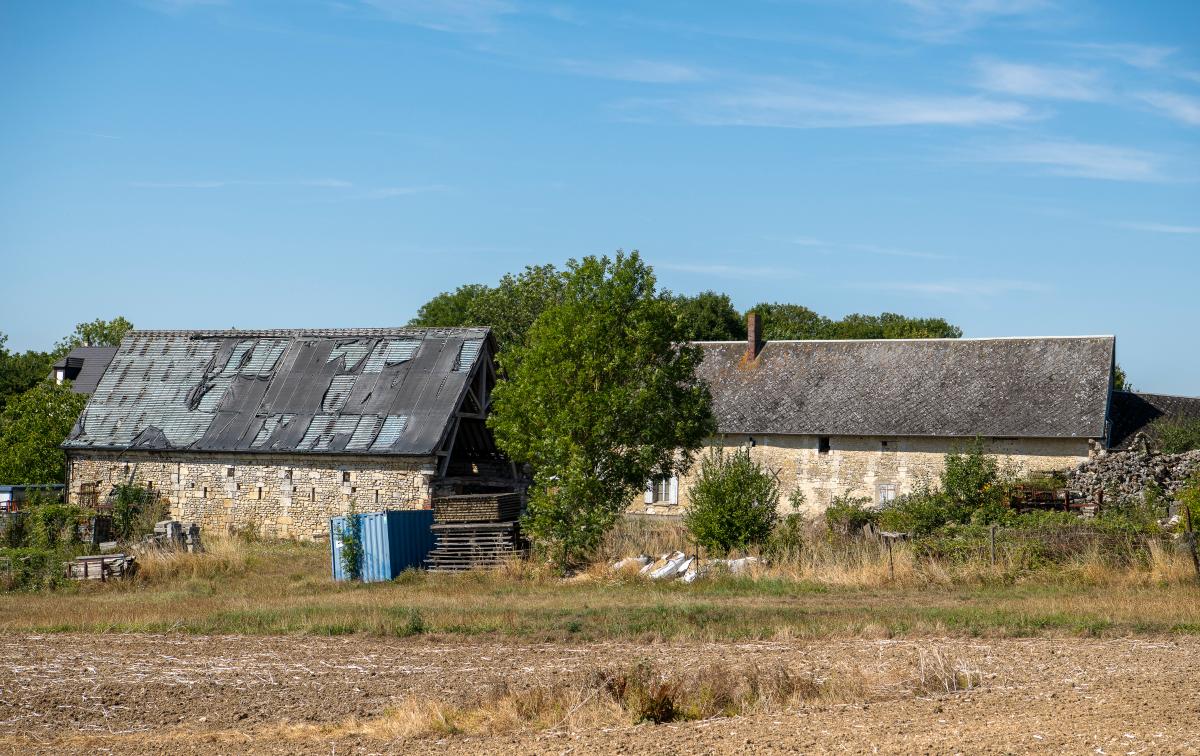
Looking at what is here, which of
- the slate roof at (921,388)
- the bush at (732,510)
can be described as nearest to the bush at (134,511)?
the bush at (732,510)

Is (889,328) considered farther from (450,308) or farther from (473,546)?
(473,546)

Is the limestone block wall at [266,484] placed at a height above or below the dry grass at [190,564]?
above

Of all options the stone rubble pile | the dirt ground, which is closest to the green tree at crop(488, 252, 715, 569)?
the dirt ground

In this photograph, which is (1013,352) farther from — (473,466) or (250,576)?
(250,576)

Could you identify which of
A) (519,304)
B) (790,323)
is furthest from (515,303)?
(790,323)

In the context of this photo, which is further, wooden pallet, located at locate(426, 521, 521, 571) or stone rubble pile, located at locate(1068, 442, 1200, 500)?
stone rubble pile, located at locate(1068, 442, 1200, 500)

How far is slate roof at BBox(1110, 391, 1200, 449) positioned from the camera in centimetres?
3722

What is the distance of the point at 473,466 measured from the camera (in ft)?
106

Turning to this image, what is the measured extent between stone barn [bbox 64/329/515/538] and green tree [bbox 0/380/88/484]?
321cm

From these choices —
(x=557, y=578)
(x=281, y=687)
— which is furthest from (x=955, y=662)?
(x=557, y=578)

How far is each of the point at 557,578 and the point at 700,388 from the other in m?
5.38

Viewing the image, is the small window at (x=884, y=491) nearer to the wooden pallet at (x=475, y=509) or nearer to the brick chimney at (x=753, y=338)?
the brick chimney at (x=753, y=338)

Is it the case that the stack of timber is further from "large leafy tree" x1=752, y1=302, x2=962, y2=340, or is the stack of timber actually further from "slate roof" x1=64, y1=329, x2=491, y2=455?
"large leafy tree" x1=752, y1=302, x2=962, y2=340

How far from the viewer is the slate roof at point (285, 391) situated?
30.2 meters
